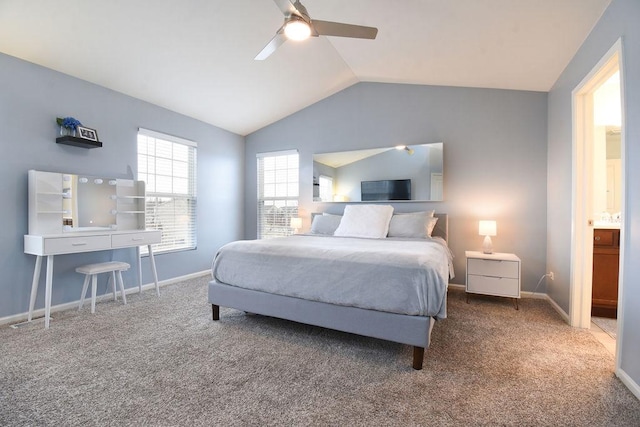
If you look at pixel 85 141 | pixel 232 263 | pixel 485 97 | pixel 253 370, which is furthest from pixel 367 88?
pixel 253 370

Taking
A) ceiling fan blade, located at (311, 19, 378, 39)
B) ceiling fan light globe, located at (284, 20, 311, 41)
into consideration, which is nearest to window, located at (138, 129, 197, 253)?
ceiling fan light globe, located at (284, 20, 311, 41)

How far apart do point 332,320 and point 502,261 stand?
7.02 feet

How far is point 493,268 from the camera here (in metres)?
3.14

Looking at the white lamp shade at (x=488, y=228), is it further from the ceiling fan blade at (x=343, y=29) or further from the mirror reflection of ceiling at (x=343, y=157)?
the ceiling fan blade at (x=343, y=29)

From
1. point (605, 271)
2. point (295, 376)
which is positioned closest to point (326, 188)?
point (295, 376)

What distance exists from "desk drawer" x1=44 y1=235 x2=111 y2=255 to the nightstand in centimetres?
395

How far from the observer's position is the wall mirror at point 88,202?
2.97 m

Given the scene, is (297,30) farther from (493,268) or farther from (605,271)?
(605,271)

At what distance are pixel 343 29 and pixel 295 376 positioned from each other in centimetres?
241

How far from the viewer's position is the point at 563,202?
9.42 feet

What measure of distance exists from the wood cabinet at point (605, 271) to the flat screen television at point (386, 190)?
6.50ft

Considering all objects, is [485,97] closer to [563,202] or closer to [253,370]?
[563,202]

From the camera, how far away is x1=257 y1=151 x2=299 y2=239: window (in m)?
4.96

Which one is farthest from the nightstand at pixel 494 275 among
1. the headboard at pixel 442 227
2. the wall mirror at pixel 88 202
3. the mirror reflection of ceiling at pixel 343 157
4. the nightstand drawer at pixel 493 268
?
the wall mirror at pixel 88 202
